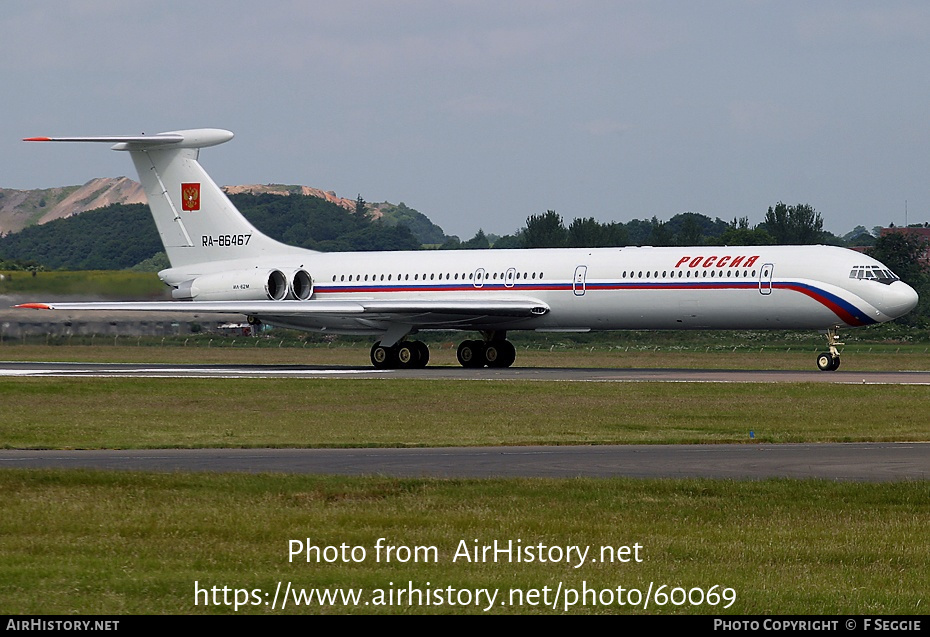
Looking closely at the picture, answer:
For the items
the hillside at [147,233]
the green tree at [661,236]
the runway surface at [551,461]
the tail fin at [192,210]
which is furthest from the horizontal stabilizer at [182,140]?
the green tree at [661,236]

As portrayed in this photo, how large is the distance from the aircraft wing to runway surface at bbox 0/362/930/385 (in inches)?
72.0

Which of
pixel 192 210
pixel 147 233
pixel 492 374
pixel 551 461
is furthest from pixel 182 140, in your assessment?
pixel 147 233

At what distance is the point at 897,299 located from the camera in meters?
41.3

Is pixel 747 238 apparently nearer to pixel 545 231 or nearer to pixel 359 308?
pixel 545 231

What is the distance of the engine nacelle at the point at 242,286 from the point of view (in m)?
49.7

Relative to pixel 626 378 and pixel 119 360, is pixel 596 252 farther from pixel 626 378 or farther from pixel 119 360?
pixel 119 360

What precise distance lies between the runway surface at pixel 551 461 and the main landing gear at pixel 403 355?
25.2 metres

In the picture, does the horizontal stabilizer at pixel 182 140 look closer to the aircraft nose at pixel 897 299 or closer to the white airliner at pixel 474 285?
the white airliner at pixel 474 285

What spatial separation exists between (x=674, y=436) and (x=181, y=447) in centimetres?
818

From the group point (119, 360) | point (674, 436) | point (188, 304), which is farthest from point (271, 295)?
point (674, 436)

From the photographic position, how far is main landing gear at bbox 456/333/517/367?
48.3 meters

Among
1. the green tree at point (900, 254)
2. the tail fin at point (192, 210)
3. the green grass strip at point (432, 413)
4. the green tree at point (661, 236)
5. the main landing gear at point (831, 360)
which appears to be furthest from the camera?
the green tree at point (661, 236)

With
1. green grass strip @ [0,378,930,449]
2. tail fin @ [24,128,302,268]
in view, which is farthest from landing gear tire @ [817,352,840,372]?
tail fin @ [24,128,302,268]

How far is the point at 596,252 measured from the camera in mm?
45562
